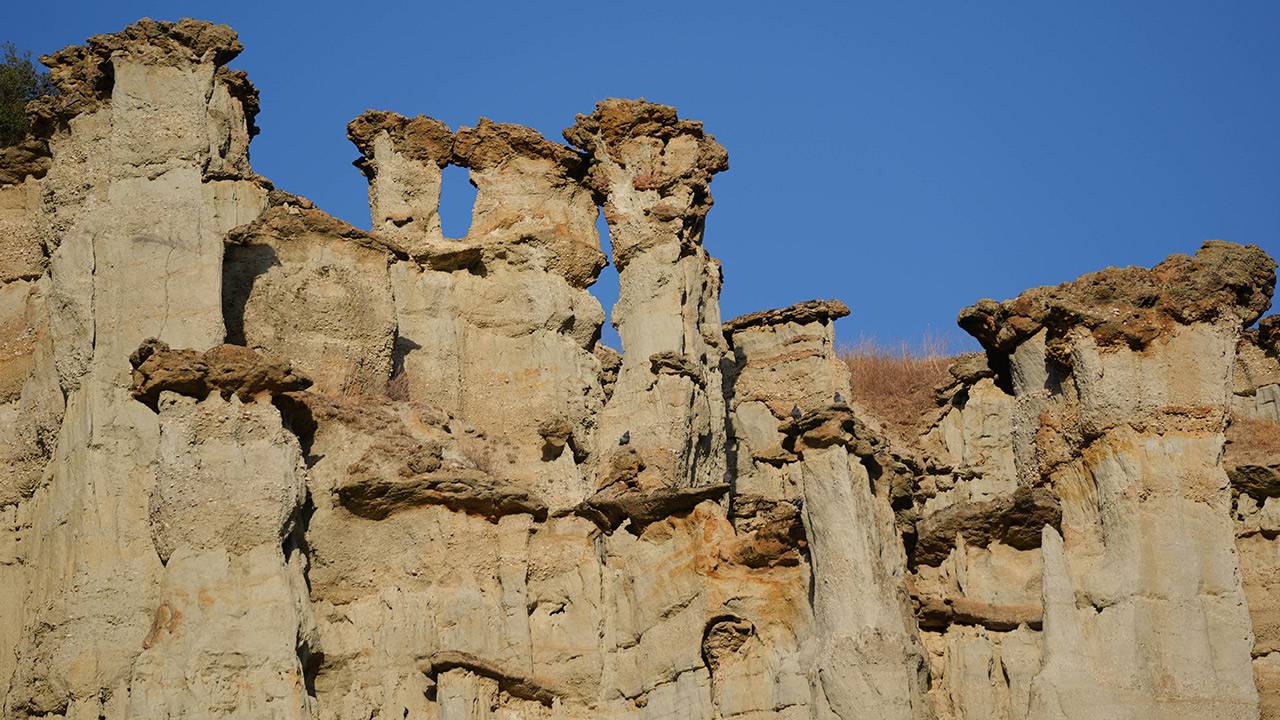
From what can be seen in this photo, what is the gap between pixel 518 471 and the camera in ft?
89.7

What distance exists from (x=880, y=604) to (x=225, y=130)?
34.8 feet

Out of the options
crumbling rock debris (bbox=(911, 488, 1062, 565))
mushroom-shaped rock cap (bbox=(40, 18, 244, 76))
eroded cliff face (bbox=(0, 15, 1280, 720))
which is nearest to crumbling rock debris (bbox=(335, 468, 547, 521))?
eroded cliff face (bbox=(0, 15, 1280, 720))

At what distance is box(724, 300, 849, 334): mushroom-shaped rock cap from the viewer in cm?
3509

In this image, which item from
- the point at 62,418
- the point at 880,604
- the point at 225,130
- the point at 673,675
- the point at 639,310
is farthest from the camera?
the point at 639,310

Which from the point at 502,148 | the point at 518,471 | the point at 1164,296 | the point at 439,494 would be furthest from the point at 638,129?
the point at 1164,296

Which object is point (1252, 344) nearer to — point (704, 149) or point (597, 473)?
point (704, 149)

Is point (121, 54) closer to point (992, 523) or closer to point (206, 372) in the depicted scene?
point (206, 372)

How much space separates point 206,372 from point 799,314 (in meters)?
13.6

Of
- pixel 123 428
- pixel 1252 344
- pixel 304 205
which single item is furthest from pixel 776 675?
pixel 1252 344

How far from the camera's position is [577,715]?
941 inches

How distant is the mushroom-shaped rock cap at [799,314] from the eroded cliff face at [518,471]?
3.52 metres

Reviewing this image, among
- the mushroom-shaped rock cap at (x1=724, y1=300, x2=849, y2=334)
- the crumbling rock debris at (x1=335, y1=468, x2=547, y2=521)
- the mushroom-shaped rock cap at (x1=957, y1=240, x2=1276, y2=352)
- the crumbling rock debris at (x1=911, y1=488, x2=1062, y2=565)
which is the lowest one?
the crumbling rock debris at (x1=911, y1=488, x2=1062, y2=565)

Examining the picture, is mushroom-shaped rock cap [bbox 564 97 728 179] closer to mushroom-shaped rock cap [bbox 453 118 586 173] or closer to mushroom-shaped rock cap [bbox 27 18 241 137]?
mushroom-shaped rock cap [bbox 453 118 586 173]

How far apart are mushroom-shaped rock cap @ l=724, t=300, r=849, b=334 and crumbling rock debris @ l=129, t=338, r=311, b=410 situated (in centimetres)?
1273
